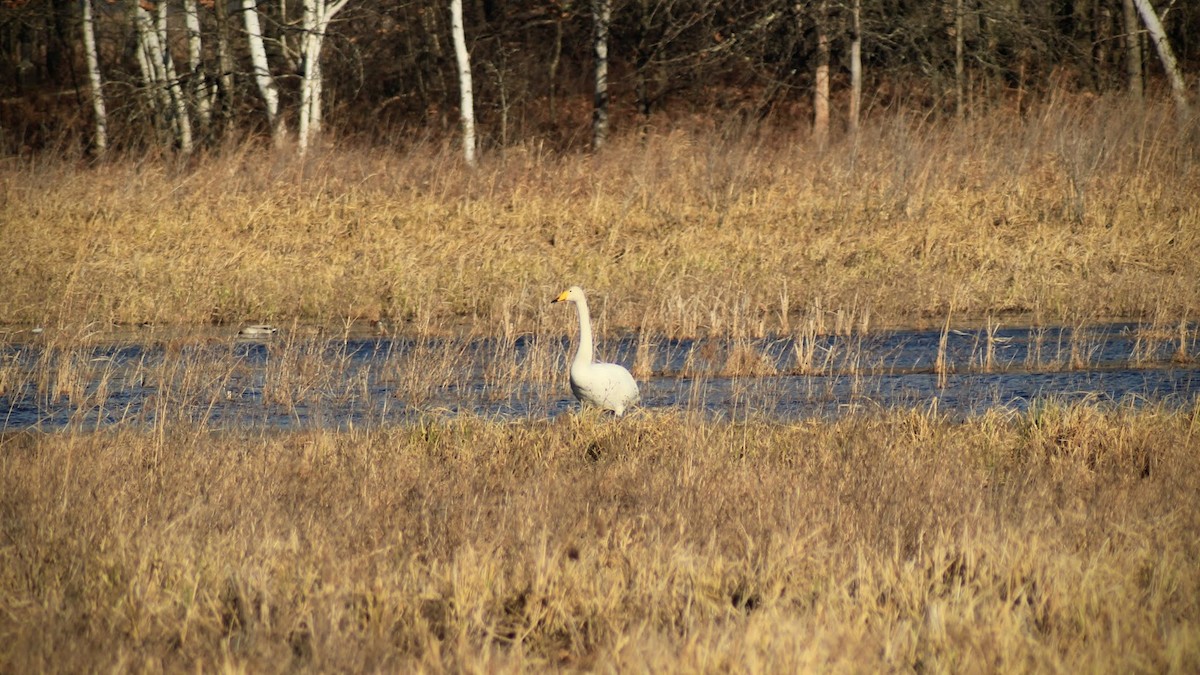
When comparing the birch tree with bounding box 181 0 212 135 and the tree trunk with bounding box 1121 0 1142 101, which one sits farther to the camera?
the tree trunk with bounding box 1121 0 1142 101

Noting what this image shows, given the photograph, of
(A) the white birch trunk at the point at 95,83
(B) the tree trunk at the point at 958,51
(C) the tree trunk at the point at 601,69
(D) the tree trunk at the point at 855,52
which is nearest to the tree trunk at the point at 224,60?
(A) the white birch trunk at the point at 95,83

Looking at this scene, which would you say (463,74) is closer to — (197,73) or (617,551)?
(197,73)

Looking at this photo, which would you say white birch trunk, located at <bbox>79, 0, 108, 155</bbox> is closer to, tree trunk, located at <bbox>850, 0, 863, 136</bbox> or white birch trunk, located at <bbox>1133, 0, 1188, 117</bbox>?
tree trunk, located at <bbox>850, 0, 863, 136</bbox>

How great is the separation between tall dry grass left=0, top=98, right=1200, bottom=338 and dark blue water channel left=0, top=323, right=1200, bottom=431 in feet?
2.64

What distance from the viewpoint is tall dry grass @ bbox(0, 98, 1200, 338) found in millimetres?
12961

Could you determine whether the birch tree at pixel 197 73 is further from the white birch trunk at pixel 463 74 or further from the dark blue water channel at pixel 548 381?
the dark blue water channel at pixel 548 381

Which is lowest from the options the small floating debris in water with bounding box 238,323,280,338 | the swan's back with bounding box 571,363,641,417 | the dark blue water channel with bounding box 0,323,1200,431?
the small floating debris in water with bounding box 238,323,280,338

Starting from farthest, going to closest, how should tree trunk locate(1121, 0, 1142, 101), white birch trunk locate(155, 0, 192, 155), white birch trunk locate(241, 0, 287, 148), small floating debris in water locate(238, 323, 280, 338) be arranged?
tree trunk locate(1121, 0, 1142, 101) → white birch trunk locate(155, 0, 192, 155) → white birch trunk locate(241, 0, 287, 148) → small floating debris in water locate(238, 323, 280, 338)

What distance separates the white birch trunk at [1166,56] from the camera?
1884 centimetres

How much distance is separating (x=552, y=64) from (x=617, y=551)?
84.9ft

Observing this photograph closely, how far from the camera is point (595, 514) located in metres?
5.60

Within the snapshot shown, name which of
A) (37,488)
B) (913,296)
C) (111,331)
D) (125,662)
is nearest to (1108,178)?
(913,296)

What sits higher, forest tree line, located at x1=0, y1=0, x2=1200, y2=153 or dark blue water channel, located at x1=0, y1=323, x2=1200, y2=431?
forest tree line, located at x1=0, y1=0, x2=1200, y2=153

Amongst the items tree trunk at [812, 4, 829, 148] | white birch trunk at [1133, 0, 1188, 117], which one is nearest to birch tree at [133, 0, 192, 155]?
tree trunk at [812, 4, 829, 148]
